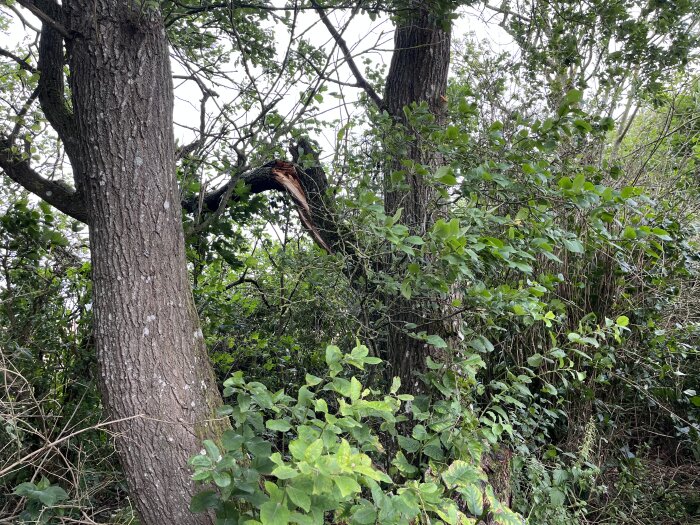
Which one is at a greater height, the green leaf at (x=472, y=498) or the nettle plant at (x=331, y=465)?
the nettle plant at (x=331, y=465)

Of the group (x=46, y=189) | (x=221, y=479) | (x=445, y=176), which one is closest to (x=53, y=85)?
(x=46, y=189)

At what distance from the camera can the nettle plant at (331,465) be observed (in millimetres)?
1599

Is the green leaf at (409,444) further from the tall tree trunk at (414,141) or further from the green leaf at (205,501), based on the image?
the green leaf at (205,501)

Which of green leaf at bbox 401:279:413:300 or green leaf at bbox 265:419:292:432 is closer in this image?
green leaf at bbox 265:419:292:432

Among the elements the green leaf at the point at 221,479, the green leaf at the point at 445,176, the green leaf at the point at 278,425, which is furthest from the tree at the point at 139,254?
the green leaf at the point at 445,176

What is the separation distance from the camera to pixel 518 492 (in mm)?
3158

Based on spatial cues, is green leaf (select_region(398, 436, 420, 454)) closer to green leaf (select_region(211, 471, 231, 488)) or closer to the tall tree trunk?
the tall tree trunk

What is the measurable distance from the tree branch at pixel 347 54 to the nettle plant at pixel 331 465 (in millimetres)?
2078

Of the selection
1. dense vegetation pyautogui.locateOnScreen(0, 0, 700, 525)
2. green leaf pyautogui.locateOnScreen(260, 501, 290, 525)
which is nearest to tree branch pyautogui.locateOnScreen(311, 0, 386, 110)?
dense vegetation pyautogui.locateOnScreen(0, 0, 700, 525)

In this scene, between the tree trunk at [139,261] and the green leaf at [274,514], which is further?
the tree trunk at [139,261]

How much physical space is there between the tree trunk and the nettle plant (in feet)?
0.82

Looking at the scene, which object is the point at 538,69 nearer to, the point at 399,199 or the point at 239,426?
the point at 399,199

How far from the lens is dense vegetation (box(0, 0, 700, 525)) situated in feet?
7.95

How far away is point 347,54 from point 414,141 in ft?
2.46
